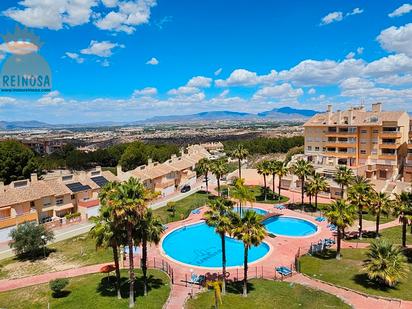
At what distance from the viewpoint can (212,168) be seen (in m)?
60.6

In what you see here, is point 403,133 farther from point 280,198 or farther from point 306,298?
point 306,298

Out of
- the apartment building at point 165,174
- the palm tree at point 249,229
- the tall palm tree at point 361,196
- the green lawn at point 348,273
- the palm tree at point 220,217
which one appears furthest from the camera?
the apartment building at point 165,174

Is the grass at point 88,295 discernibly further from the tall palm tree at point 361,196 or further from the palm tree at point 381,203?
the palm tree at point 381,203

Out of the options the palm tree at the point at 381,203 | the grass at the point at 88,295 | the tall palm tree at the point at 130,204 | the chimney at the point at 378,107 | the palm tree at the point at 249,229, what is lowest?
the grass at the point at 88,295

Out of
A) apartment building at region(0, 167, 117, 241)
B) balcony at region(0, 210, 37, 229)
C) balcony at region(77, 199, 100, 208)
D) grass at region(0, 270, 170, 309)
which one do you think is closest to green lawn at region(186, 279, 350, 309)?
grass at region(0, 270, 170, 309)

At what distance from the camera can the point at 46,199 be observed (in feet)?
160

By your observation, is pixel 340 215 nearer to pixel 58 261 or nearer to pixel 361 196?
pixel 361 196

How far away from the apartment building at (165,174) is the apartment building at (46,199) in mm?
8201

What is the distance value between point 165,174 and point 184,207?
13641 millimetres

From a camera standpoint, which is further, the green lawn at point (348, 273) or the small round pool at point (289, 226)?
the small round pool at point (289, 226)

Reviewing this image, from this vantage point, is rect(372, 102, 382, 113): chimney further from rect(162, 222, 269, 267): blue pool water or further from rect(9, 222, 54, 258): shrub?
rect(9, 222, 54, 258): shrub

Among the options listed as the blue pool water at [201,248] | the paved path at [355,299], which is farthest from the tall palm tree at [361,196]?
the paved path at [355,299]

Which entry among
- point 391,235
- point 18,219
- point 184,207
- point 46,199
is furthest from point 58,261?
point 391,235

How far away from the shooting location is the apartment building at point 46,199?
143 ft
